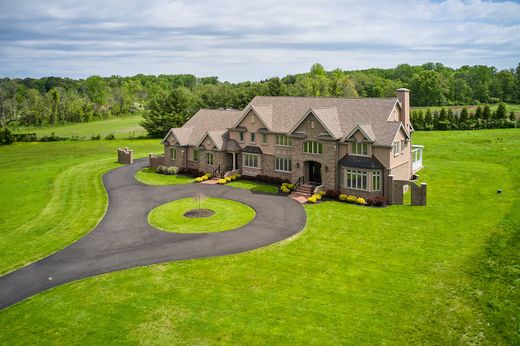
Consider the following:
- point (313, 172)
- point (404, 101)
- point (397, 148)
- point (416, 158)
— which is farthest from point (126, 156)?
point (416, 158)

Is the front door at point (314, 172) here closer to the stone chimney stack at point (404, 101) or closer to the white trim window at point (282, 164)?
the white trim window at point (282, 164)

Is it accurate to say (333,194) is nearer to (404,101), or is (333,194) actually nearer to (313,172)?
(313,172)

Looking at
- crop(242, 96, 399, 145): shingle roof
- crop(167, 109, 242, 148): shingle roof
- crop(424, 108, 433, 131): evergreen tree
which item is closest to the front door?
crop(242, 96, 399, 145): shingle roof

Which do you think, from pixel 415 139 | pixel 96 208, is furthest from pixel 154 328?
pixel 415 139

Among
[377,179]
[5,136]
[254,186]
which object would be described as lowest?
[254,186]

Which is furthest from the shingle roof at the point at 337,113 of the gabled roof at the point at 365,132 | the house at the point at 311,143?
the gabled roof at the point at 365,132

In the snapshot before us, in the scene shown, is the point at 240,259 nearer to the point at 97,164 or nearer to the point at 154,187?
the point at 154,187

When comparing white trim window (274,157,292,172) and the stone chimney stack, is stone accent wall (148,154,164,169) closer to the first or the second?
white trim window (274,157,292,172)
